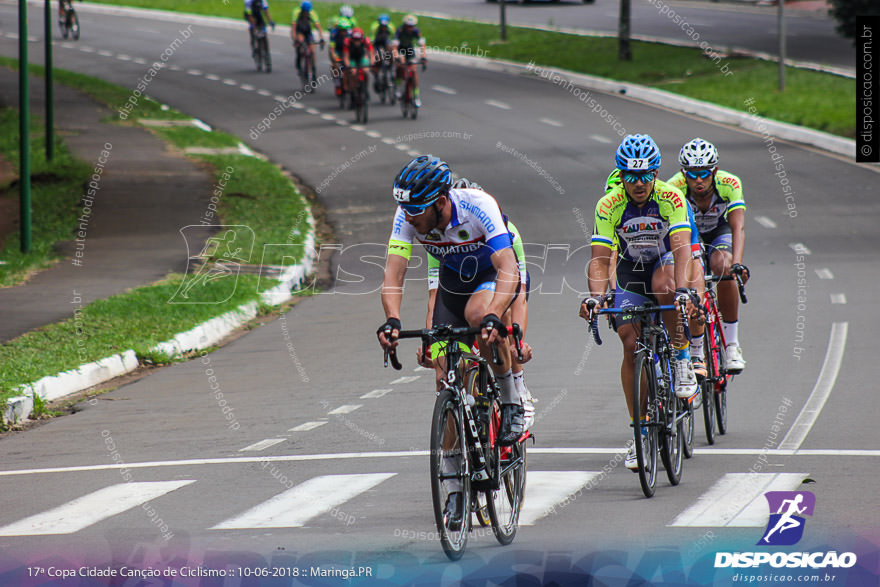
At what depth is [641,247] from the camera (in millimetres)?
9562

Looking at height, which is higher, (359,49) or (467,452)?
(359,49)

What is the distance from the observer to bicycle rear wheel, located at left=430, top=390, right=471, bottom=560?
23.0 ft

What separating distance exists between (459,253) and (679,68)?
32.3 m

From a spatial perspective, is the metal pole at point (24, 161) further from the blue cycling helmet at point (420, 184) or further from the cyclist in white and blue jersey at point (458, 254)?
Answer: the blue cycling helmet at point (420, 184)

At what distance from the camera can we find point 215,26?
56219 millimetres

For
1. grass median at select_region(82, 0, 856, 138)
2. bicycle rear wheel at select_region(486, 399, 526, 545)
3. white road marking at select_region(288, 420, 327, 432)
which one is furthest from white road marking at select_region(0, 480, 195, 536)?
grass median at select_region(82, 0, 856, 138)

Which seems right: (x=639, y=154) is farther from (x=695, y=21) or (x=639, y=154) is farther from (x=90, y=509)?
(x=695, y=21)

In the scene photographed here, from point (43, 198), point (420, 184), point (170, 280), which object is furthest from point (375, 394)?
point (43, 198)

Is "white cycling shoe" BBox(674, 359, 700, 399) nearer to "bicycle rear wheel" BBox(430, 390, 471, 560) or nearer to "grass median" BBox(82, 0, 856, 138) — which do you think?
"bicycle rear wheel" BBox(430, 390, 471, 560)

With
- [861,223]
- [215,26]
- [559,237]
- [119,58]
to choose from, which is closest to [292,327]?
[559,237]

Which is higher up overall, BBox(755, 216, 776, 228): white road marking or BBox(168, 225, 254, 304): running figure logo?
BBox(168, 225, 254, 304): running figure logo

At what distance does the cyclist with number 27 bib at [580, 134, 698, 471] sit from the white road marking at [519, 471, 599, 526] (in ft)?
1.20

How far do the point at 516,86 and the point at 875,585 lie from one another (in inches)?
1293

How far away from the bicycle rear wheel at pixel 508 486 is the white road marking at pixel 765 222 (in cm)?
1536
